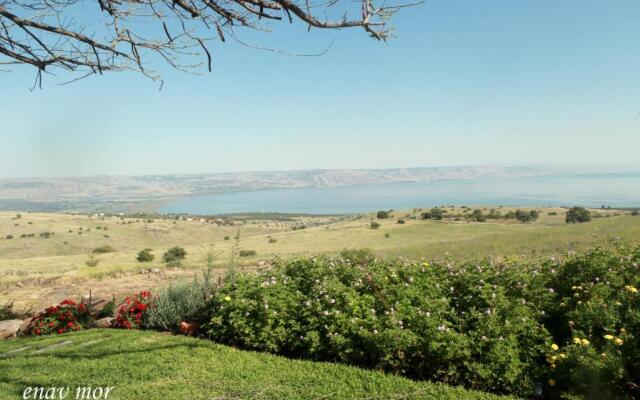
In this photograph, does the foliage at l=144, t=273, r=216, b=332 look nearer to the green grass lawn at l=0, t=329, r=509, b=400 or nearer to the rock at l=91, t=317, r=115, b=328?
the green grass lawn at l=0, t=329, r=509, b=400

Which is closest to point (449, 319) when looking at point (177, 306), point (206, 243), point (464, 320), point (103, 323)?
point (464, 320)

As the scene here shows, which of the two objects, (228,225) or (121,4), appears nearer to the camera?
(121,4)

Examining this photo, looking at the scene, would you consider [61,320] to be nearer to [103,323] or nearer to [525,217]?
A: [103,323]

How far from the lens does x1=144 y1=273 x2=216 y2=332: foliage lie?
671 cm

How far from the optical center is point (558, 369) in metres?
4.03

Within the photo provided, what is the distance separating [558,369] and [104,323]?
6.91m

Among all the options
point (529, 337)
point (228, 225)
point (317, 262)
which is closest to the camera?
point (529, 337)

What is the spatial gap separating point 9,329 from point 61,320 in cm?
105

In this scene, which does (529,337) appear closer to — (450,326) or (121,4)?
(450,326)

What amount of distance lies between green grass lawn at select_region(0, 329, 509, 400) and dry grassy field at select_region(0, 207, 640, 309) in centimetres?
275

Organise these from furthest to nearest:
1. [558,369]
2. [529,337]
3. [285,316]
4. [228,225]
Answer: [228,225] → [285,316] → [529,337] → [558,369]

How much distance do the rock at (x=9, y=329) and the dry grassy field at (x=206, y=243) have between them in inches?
83.2

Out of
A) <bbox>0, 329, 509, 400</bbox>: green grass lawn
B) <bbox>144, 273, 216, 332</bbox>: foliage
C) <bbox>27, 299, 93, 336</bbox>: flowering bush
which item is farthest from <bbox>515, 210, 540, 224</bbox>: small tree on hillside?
<bbox>0, 329, 509, 400</bbox>: green grass lawn

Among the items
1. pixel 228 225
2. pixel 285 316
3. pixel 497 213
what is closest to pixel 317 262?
pixel 285 316
